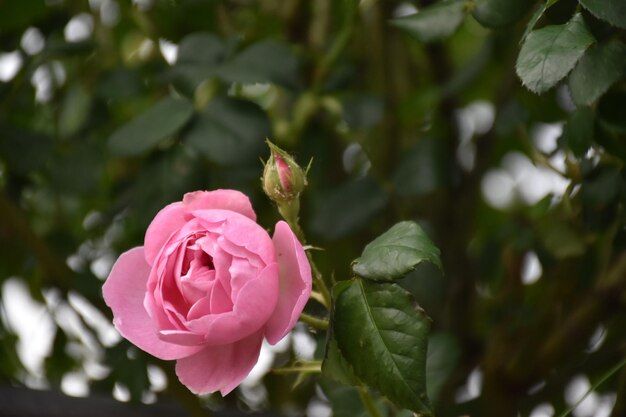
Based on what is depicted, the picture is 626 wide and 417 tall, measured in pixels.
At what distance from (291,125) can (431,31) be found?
273mm

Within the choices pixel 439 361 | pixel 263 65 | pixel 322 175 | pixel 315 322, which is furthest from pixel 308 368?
pixel 322 175

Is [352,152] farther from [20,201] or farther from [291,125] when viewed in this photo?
[20,201]

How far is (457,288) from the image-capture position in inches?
31.4

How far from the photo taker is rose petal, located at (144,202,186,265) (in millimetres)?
411

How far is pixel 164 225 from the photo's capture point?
41 centimetres

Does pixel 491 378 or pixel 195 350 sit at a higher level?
pixel 195 350

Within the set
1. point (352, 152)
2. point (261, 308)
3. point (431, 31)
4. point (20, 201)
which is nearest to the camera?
point (261, 308)

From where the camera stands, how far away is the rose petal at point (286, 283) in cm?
39

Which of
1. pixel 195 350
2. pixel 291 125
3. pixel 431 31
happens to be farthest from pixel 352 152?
pixel 195 350

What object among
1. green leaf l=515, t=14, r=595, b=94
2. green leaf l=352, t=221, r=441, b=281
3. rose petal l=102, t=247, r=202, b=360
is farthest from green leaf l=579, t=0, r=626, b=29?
rose petal l=102, t=247, r=202, b=360

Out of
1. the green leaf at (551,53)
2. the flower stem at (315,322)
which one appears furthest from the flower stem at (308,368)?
the green leaf at (551,53)

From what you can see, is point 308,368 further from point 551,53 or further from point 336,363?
point 551,53

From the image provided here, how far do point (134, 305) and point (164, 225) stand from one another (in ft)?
0.15

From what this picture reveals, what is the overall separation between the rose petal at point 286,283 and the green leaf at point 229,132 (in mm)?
213
